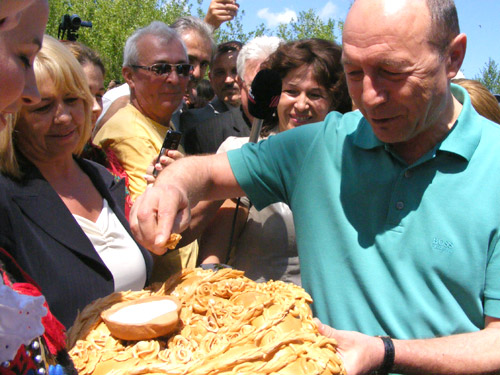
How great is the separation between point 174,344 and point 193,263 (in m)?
1.14

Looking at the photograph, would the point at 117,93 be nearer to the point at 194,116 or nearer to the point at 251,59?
the point at 194,116

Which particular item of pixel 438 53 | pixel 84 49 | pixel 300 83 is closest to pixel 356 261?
pixel 438 53

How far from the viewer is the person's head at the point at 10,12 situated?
2.85 ft

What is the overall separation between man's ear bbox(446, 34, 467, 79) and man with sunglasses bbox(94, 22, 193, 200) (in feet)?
5.41

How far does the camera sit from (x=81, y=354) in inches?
48.1

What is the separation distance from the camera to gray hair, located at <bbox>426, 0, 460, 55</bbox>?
1615 mm

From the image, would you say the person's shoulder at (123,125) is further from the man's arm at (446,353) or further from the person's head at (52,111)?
the man's arm at (446,353)

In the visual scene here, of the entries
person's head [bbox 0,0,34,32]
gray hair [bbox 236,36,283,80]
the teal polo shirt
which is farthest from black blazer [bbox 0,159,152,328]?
gray hair [bbox 236,36,283,80]

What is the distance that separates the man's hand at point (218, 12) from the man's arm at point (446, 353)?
388 centimetres

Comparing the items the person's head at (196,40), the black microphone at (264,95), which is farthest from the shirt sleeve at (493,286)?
the person's head at (196,40)

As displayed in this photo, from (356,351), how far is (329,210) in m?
0.62

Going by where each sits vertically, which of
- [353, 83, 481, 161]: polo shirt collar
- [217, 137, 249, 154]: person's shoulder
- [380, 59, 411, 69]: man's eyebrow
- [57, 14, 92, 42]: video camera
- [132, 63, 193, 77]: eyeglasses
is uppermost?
[380, 59, 411, 69]: man's eyebrow

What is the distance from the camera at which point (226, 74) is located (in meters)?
4.59

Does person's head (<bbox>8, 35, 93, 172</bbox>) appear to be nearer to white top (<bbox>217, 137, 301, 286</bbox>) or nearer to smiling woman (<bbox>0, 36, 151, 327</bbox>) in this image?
smiling woman (<bbox>0, 36, 151, 327</bbox>)
